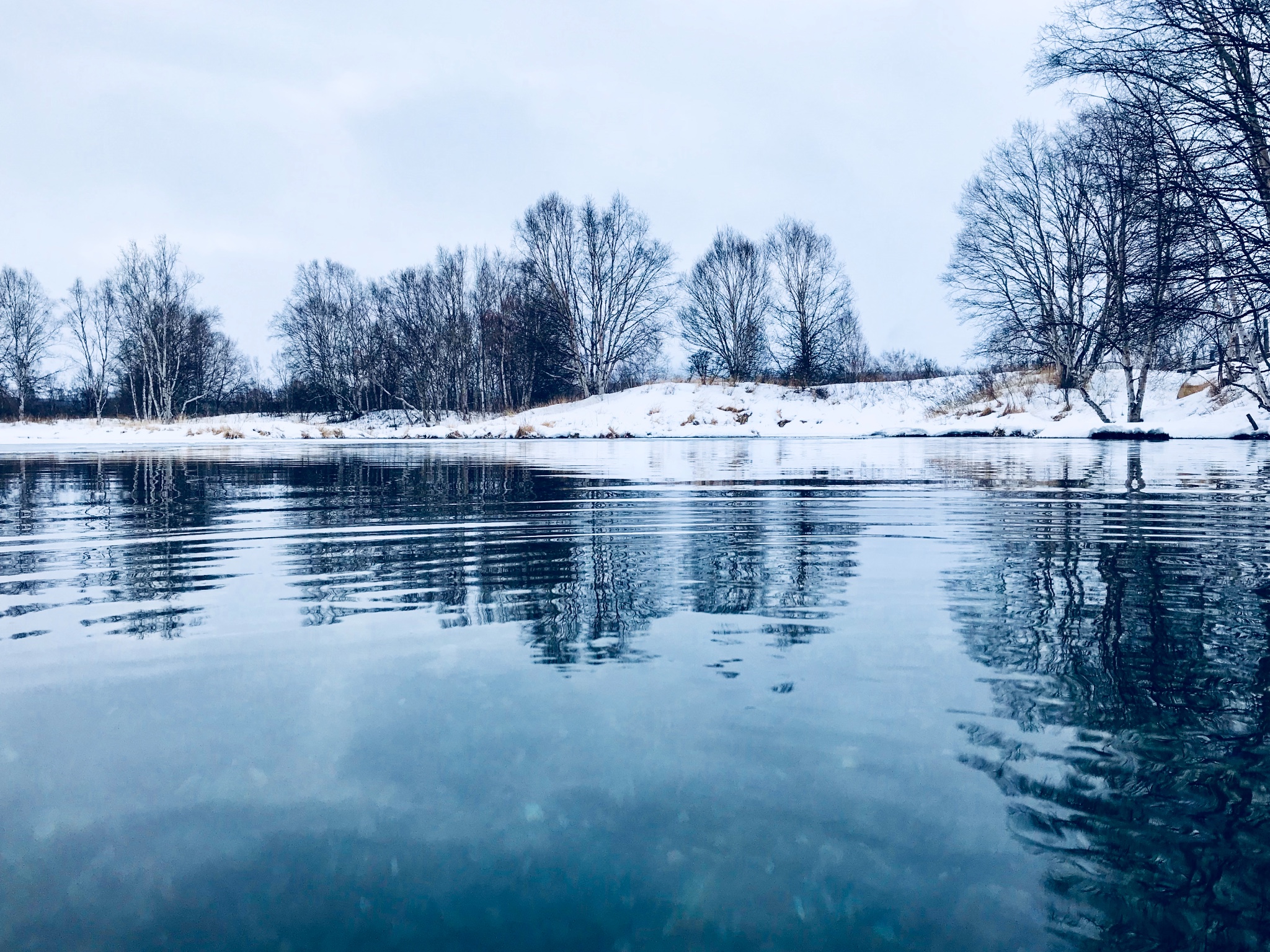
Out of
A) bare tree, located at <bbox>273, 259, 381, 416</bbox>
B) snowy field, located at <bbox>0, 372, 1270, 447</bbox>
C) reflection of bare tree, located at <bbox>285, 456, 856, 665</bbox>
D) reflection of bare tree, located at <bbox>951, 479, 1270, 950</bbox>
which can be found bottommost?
reflection of bare tree, located at <bbox>951, 479, 1270, 950</bbox>

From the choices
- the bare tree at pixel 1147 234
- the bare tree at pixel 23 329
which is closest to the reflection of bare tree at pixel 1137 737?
the bare tree at pixel 1147 234

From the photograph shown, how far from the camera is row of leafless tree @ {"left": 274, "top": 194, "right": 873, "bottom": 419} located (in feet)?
157

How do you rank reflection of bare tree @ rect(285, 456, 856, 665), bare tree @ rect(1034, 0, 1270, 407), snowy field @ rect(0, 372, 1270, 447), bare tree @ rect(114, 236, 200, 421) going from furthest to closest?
bare tree @ rect(114, 236, 200, 421)
snowy field @ rect(0, 372, 1270, 447)
bare tree @ rect(1034, 0, 1270, 407)
reflection of bare tree @ rect(285, 456, 856, 665)

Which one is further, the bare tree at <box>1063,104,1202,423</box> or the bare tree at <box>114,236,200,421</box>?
the bare tree at <box>114,236,200,421</box>

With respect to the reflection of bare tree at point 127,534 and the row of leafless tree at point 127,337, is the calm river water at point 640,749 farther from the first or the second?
the row of leafless tree at point 127,337

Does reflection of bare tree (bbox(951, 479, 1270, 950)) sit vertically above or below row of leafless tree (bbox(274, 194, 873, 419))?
below

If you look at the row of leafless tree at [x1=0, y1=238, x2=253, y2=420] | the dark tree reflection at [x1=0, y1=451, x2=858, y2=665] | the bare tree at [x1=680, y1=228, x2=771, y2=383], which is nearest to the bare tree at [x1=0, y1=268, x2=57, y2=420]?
the row of leafless tree at [x1=0, y1=238, x2=253, y2=420]

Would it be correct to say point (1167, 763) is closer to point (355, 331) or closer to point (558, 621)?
point (558, 621)

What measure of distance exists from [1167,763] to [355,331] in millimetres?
56245

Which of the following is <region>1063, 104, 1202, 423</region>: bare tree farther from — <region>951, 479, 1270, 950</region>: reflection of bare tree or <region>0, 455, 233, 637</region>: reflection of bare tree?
<region>0, 455, 233, 637</region>: reflection of bare tree

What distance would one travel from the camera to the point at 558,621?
3.95 m

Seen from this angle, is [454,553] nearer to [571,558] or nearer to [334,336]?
[571,558]

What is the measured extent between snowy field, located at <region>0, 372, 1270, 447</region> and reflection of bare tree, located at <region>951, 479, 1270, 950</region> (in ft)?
75.5

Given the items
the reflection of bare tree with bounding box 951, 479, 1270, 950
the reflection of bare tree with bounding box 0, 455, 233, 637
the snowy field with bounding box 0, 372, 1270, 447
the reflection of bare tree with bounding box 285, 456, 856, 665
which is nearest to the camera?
the reflection of bare tree with bounding box 951, 479, 1270, 950
